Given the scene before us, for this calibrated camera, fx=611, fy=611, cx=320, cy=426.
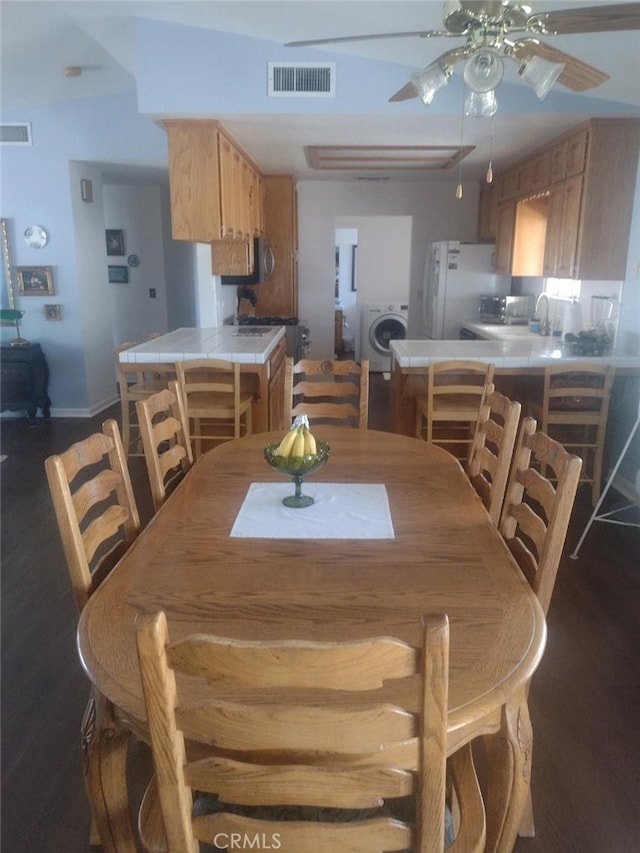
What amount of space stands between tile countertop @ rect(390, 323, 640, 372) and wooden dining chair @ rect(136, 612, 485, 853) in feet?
9.51

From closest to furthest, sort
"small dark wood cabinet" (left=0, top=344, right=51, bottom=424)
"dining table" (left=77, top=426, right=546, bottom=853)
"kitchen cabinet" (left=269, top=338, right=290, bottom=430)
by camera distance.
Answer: "dining table" (left=77, top=426, right=546, bottom=853) < "kitchen cabinet" (left=269, top=338, right=290, bottom=430) < "small dark wood cabinet" (left=0, top=344, right=51, bottom=424)

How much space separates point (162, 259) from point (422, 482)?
238 inches

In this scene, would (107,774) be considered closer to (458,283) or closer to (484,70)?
(484,70)

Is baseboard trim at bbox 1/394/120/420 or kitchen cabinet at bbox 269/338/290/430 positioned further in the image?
baseboard trim at bbox 1/394/120/420

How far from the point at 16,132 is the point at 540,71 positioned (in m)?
4.77

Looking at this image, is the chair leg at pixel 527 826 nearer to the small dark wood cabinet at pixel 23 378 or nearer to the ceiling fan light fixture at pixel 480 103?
the ceiling fan light fixture at pixel 480 103

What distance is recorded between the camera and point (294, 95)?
3.62m

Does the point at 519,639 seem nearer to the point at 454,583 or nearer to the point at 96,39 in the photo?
the point at 454,583

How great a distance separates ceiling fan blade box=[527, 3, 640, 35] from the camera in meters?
1.76

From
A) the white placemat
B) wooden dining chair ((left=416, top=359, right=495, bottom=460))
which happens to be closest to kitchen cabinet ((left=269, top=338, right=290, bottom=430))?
wooden dining chair ((left=416, top=359, right=495, bottom=460))

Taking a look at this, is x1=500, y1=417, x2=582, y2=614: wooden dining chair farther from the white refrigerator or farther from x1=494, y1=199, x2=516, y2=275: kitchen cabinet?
the white refrigerator

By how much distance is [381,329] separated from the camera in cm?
771

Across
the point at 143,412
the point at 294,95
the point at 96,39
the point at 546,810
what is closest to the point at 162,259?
the point at 96,39

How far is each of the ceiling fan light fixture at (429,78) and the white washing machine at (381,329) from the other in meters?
5.28
